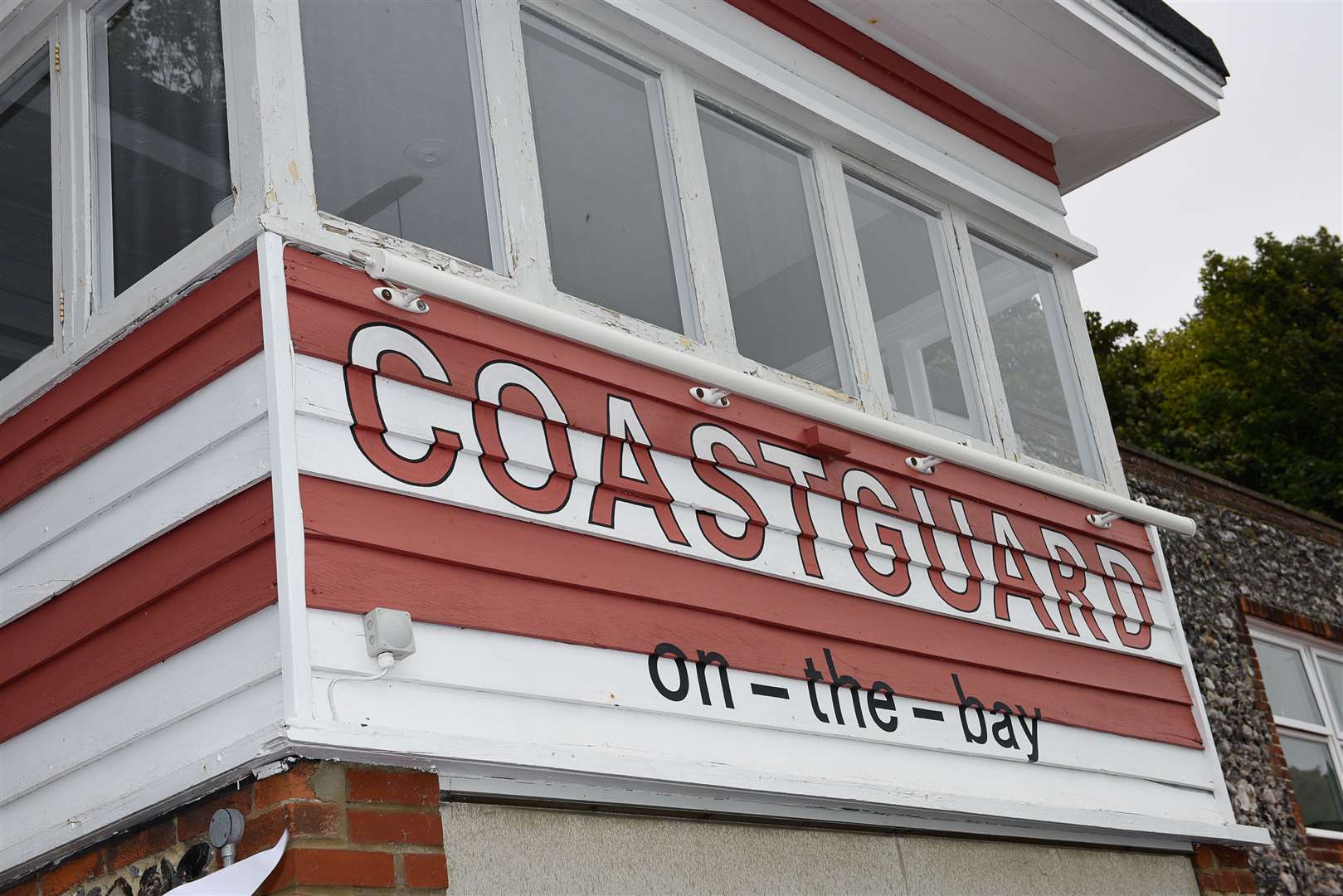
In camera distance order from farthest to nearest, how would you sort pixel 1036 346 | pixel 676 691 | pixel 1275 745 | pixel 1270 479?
pixel 1270 479, pixel 1275 745, pixel 1036 346, pixel 676 691

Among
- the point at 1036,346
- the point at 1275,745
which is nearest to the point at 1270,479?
the point at 1275,745

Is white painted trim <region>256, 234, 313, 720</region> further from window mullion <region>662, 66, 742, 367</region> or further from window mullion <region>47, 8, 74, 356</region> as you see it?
window mullion <region>662, 66, 742, 367</region>

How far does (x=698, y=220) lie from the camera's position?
4883 millimetres

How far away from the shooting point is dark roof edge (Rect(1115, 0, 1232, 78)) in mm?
6113

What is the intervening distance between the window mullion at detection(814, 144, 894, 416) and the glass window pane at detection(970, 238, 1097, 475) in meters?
0.88

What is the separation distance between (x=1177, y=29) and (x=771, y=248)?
241cm

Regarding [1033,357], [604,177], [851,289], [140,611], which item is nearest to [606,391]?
[604,177]

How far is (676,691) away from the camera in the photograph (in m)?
3.98

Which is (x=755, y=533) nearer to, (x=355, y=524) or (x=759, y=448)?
(x=759, y=448)

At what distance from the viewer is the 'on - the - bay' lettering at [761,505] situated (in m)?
3.75

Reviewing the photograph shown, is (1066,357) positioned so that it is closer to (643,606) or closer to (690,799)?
(643,606)

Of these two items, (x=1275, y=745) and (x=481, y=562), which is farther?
(x=1275, y=745)

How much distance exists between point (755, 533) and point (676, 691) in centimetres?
71

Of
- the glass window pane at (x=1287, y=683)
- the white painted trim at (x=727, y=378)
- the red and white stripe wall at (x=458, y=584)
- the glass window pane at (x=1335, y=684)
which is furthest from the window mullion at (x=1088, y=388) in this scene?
the glass window pane at (x=1335, y=684)
